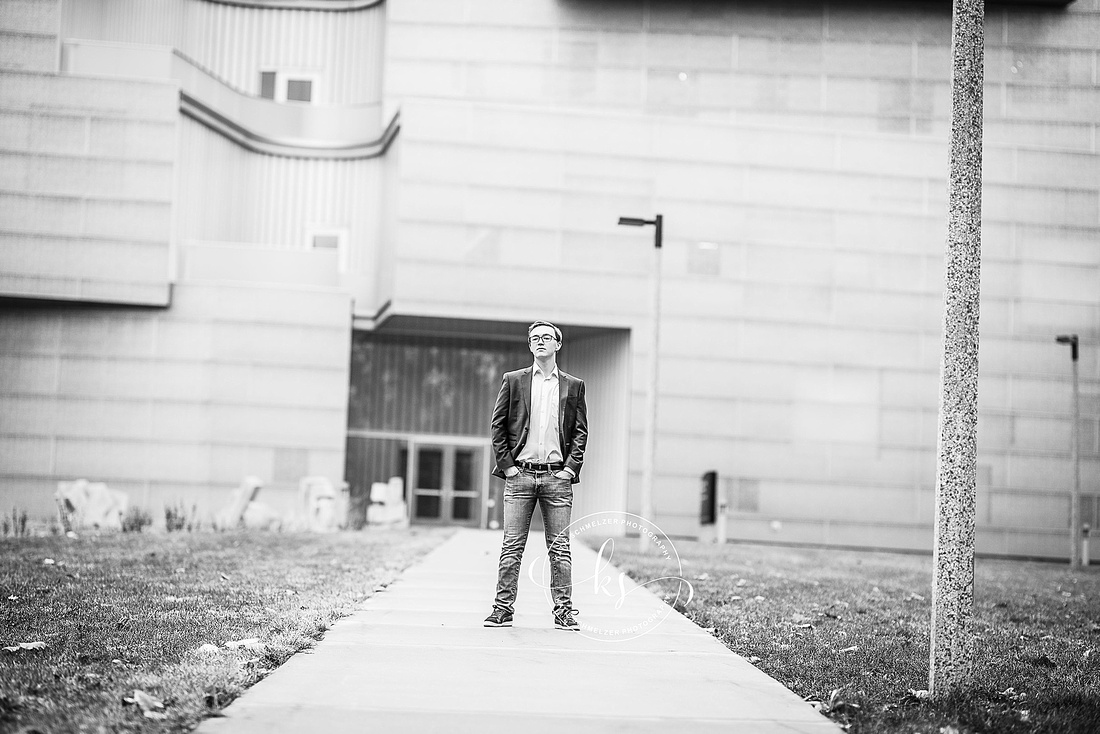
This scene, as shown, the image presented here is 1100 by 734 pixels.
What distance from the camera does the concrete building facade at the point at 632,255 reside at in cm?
2830

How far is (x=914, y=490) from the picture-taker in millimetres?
28969

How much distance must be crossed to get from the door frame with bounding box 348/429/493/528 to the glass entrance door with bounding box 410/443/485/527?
50 mm

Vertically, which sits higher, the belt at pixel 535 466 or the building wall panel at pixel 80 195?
the building wall panel at pixel 80 195

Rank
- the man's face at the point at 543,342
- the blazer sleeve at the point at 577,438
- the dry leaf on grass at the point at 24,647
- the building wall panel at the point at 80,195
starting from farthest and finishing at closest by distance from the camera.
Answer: the building wall panel at the point at 80,195 < the blazer sleeve at the point at 577,438 < the man's face at the point at 543,342 < the dry leaf on grass at the point at 24,647

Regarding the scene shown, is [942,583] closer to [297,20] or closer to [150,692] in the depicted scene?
[150,692]

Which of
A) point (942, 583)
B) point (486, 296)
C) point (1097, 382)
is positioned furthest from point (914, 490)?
point (942, 583)

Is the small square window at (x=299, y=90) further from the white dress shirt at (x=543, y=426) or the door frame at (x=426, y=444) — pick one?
the white dress shirt at (x=543, y=426)

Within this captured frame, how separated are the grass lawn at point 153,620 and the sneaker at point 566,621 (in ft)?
5.32

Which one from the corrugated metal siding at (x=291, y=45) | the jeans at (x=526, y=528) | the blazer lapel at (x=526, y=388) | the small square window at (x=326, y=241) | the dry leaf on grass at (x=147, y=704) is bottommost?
the dry leaf on grass at (x=147, y=704)

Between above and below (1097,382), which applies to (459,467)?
below

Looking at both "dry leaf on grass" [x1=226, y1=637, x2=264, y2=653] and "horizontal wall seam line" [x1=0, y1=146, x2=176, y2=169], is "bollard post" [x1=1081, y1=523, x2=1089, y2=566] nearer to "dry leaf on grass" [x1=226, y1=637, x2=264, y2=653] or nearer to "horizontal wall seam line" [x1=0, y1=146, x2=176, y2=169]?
Result: "horizontal wall seam line" [x1=0, y1=146, x2=176, y2=169]

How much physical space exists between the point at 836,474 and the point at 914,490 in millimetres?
1983
